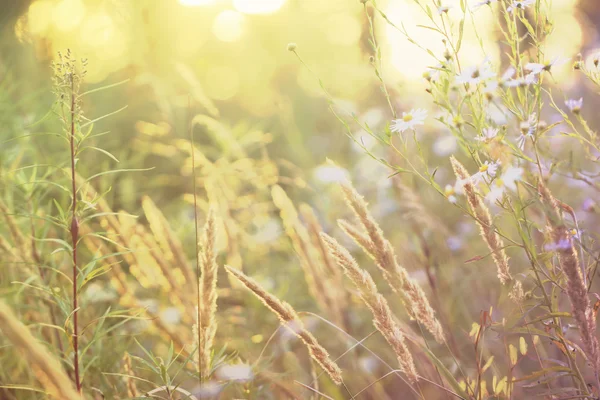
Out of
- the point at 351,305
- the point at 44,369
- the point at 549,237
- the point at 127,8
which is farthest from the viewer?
the point at 351,305

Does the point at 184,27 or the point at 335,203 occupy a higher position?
the point at 184,27

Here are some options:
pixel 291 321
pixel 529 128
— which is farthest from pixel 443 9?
pixel 291 321

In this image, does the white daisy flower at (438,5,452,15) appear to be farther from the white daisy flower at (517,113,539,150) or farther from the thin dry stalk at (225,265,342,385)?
the thin dry stalk at (225,265,342,385)

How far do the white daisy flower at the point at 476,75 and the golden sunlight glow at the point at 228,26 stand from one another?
2.10 metres

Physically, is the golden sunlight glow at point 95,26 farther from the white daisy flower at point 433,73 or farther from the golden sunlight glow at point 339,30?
the golden sunlight glow at point 339,30

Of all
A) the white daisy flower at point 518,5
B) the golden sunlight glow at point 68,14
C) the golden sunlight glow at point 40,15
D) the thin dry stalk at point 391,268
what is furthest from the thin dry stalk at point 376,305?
the golden sunlight glow at point 68,14

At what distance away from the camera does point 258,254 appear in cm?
152

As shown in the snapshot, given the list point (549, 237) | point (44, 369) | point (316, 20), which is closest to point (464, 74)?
point (549, 237)

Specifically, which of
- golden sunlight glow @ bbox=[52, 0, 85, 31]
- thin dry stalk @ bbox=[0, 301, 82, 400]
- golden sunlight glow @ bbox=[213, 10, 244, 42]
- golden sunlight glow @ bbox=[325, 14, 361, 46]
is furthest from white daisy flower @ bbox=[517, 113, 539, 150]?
golden sunlight glow @ bbox=[325, 14, 361, 46]

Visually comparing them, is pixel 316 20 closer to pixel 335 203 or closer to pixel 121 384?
pixel 335 203

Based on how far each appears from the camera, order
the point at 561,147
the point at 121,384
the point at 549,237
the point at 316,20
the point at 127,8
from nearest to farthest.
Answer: the point at 549,237, the point at 121,384, the point at 127,8, the point at 561,147, the point at 316,20

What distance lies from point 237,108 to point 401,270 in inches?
102

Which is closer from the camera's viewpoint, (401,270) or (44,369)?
(44,369)

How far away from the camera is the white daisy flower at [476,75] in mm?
634
